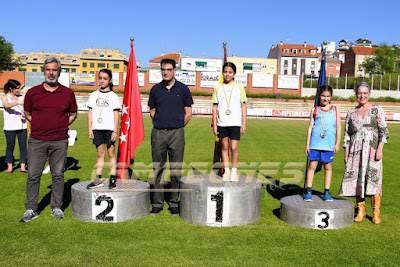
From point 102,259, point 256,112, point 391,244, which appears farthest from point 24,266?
point 256,112

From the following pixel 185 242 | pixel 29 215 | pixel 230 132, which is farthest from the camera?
pixel 230 132

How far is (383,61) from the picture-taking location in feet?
309

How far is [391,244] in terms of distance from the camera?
4.67 meters

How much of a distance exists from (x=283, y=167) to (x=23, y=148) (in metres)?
6.59

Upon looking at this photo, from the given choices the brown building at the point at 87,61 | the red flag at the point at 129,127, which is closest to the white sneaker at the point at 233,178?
the red flag at the point at 129,127

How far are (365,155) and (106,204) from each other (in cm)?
371

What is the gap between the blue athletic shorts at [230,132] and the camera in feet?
19.0

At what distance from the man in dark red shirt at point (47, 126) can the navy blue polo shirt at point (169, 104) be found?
123 cm

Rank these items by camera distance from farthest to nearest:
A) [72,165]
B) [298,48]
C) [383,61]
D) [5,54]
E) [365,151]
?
[298,48], [383,61], [5,54], [72,165], [365,151]

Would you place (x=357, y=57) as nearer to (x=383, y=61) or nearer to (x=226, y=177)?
(x=383, y=61)

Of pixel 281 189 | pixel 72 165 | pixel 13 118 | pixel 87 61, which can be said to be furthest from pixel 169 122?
pixel 87 61

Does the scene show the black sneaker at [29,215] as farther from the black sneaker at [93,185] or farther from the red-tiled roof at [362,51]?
the red-tiled roof at [362,51]

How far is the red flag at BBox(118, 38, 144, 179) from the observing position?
21.3 ft

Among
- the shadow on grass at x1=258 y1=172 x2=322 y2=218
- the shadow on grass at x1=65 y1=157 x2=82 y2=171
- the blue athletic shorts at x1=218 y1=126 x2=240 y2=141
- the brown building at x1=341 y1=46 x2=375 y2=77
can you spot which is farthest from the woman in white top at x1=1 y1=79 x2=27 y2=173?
the brown building at x1=341 y1=46 x2=375 y2=77
